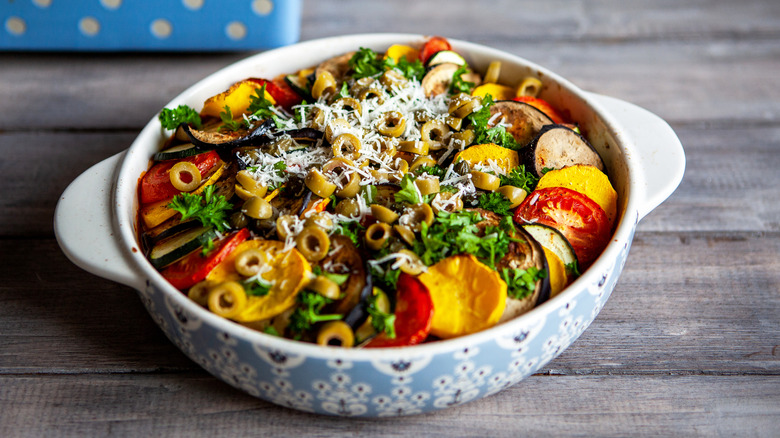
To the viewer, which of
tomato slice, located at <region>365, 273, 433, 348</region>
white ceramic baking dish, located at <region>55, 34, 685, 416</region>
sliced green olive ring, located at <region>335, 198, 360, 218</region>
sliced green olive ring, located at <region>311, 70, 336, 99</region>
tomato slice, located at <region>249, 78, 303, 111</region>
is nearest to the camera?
white ceramic baking dish, located at <region>55, 34, 685, 416</region>

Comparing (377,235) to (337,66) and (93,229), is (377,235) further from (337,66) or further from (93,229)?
(337,66)

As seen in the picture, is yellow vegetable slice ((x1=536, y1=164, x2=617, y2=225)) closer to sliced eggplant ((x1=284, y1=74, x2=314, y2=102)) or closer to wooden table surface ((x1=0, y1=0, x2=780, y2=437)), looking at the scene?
wooden table surface ((x1=0, y1=0, x2=780, y2=437))

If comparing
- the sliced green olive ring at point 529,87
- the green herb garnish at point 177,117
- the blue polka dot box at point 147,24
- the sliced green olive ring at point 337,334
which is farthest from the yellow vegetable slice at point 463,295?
the blue polka dot box at point 147,24

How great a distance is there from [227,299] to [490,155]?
1.06 meters

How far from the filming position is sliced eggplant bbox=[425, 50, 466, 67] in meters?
2.81

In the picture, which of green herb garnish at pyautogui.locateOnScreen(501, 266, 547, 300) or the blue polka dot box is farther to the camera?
the blue polka dot box

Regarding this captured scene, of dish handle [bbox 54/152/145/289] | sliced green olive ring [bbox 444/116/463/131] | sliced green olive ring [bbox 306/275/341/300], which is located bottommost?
dish handle [bbox 54/152/145/289]

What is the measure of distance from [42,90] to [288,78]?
5.21 ft

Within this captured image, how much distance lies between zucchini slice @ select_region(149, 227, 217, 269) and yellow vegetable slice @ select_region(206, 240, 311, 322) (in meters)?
0.12

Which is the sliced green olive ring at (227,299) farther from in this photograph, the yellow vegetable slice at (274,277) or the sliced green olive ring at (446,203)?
the sliced green olive ring at (446,203)

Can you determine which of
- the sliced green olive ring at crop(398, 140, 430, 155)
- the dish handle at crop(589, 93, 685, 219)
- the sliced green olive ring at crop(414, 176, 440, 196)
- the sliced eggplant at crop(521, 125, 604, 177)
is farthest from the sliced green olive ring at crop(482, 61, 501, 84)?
the sliced green olive ring at crop(414, 176, 440, 196)

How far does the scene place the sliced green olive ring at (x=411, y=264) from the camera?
1.91 metres

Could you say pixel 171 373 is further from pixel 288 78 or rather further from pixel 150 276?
pixel 288 78

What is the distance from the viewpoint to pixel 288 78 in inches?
110
